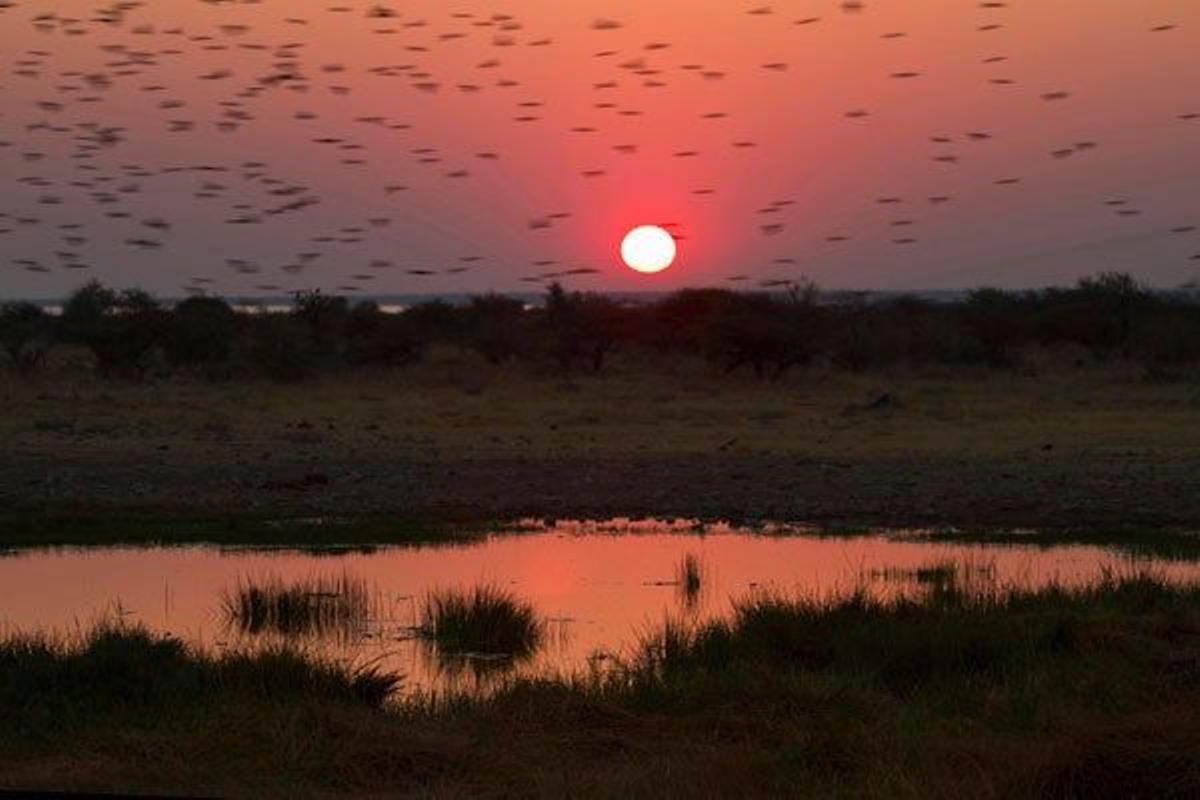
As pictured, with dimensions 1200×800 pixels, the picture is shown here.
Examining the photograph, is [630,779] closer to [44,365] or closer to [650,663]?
[650,663]

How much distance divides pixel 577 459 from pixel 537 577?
34.7 feet

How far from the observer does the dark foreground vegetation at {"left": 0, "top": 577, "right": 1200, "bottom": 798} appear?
29.1 feet

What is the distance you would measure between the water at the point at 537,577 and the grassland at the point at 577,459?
167cm

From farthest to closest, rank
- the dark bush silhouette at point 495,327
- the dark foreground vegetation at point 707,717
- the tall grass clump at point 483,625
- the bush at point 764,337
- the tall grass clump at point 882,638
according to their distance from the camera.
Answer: the dark bush silhouette at point 495,327
the bush at point 764,337
the tall grass clump at point 483,625
the tall grass clump at point 882,638
the dark foreground vegetation at point 707,717

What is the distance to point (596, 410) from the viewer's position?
1543 inches

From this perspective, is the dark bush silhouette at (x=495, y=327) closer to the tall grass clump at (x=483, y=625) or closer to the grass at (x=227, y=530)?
the grass at (x=227, y=530)

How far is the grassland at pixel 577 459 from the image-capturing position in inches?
944

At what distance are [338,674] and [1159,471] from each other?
19.0m

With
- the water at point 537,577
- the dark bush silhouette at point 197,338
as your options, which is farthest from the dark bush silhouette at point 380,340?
the water at point 537,577

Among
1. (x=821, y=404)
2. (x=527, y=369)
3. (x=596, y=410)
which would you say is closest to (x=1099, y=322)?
(x=527, y=369)

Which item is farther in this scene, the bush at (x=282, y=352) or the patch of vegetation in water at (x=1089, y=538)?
the bush at (x=282, y=352)

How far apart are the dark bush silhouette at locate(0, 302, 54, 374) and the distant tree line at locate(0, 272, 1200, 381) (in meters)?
0.09

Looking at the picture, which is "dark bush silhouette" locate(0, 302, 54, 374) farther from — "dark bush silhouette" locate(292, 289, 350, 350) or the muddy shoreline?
the muddy shoreline

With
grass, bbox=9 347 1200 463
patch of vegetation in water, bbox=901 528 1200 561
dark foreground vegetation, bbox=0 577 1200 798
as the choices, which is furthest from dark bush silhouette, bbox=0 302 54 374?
dark foreground vegetation, bbox=0 577 1200 798
